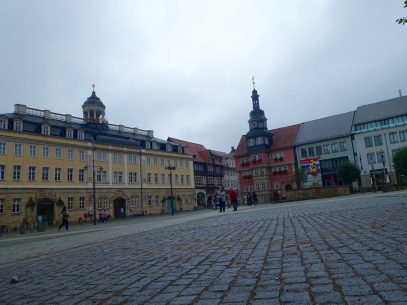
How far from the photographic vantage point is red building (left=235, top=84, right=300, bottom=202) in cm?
6962

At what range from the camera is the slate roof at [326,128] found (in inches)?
2542

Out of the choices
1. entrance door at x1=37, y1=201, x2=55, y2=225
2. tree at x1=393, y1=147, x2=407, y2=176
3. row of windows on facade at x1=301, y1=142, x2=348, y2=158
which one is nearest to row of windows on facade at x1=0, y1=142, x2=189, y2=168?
entrance door at x1=37, y1=201, x2=55, y2=225

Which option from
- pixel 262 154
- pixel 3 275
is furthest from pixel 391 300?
pixel 262 154

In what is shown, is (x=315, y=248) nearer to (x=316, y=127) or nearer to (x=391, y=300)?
(x=391, y=300)

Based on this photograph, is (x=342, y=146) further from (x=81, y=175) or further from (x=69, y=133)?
(x=69, y=133)

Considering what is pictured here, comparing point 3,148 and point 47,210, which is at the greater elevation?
point 3,148

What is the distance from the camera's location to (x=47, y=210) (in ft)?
139

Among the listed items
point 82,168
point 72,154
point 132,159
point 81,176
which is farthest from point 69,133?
point 132,159

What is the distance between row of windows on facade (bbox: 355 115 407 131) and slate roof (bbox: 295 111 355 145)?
206 centimetres

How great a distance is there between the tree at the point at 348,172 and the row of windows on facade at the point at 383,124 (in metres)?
8.72

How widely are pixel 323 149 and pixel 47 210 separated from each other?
47.4m

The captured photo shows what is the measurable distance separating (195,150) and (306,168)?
24.9m

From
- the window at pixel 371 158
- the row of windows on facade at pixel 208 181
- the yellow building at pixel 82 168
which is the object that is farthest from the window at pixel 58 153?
the window at pixel 371 158

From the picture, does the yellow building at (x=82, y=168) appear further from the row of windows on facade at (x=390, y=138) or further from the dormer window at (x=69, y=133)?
the row of windows on facade at (x=390, y=138)
